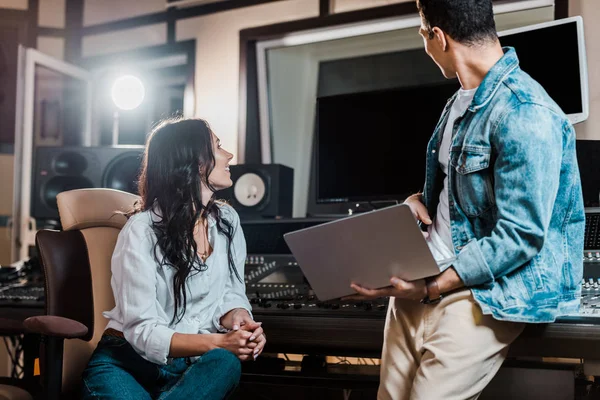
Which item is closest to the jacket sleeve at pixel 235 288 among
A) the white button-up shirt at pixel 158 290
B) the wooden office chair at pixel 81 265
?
the white button-up shirt at pixel 158 290

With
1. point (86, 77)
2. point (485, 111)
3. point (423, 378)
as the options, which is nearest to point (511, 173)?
point (485, 111)

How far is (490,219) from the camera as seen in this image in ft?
4.09

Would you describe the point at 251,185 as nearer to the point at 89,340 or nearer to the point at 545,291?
the point at 89,340

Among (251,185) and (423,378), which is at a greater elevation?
(251,185)

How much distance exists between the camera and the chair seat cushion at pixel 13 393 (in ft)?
5.56

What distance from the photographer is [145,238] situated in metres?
1.62

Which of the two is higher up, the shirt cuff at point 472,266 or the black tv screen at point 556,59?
the black tv screen at point 556,59

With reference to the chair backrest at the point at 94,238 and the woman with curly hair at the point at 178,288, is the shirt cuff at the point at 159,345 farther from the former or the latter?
the chair backrest at the point at 94,238

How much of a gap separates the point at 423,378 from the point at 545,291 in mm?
277

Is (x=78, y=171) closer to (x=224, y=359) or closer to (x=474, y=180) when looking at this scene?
(x=224, y=359)

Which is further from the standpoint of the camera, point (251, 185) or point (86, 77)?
point (86, 77)

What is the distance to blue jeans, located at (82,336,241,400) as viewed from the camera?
1497mm

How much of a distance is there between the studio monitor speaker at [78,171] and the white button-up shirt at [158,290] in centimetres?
113

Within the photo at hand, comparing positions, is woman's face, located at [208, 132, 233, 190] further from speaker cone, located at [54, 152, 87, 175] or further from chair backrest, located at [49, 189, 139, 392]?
speaker cone, located at [54, 152, 87, 175]
